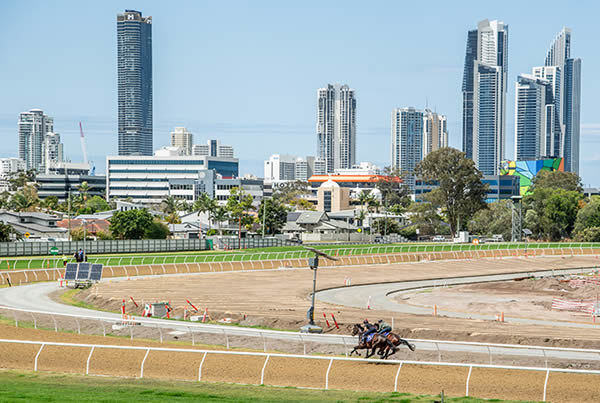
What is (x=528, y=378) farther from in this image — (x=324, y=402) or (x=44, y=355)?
(x=44, y=355)

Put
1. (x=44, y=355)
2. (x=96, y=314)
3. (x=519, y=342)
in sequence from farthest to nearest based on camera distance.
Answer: (x=96, y=314)
(x=519, y=342)
(x=44, y=355)

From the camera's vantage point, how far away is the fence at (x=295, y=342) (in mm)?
32525

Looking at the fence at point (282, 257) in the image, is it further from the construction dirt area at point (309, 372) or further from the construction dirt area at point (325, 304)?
the construction dirt area at point (309, 372)

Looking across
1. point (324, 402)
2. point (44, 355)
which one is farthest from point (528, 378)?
point (44, 355)

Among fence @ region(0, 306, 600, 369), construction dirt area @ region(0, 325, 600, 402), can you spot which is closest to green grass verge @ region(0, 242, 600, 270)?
fence @ region(0, 306, 600, 369)

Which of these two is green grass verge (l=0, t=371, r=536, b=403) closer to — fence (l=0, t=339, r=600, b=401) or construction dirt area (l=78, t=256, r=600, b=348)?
fence (l=0, t=339, r=600, b=401)

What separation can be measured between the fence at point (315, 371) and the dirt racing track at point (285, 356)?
1.4 inches

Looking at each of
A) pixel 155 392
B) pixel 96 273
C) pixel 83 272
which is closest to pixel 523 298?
pixel 96 273

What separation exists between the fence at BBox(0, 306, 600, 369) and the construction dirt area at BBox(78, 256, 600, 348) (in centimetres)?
333

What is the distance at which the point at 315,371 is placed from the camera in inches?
1161

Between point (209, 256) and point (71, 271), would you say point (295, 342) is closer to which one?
point (71, 271)

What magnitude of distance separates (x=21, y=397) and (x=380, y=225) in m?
158

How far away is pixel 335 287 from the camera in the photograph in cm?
7175

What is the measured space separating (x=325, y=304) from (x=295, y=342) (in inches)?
875
